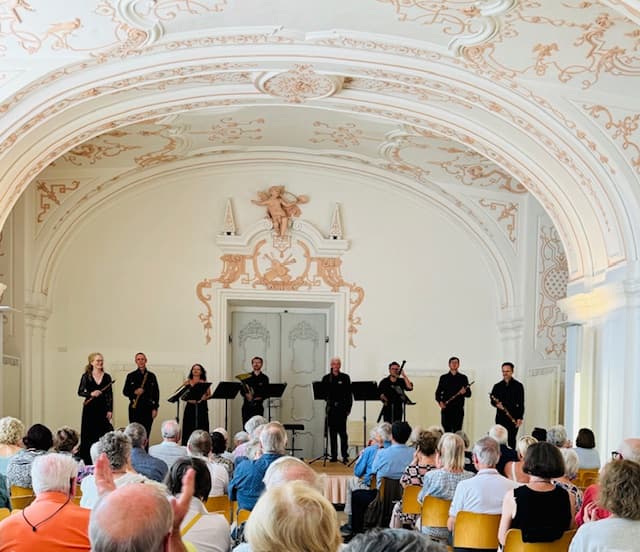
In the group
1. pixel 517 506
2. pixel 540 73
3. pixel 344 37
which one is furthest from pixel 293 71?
pixel 517 506

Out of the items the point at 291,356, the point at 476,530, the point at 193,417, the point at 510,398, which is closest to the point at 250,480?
the point at 476,530

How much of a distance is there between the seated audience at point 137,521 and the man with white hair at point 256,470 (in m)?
3.51

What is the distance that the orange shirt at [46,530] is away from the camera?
3.50 m

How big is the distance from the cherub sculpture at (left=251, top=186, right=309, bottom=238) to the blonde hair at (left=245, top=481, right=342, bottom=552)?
1194 cm

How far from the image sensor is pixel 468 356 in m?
14.8

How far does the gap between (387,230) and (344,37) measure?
608 centimetres

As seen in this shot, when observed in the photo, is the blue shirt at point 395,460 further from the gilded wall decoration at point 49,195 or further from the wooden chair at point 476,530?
the gilded wall decoration at point 49,195

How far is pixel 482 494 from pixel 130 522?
3595 millimetres

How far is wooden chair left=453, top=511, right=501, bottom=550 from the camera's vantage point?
5254 millimetres

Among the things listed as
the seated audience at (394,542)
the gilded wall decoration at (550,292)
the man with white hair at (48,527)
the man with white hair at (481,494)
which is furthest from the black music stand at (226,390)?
the seated audience at (394,542)

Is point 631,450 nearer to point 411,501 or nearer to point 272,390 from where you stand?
point 411,501

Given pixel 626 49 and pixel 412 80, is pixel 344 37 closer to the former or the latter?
pixel 412 80

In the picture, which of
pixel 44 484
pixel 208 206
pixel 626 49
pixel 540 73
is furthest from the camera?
pixel 208 206

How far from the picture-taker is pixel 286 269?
48.0 ft
